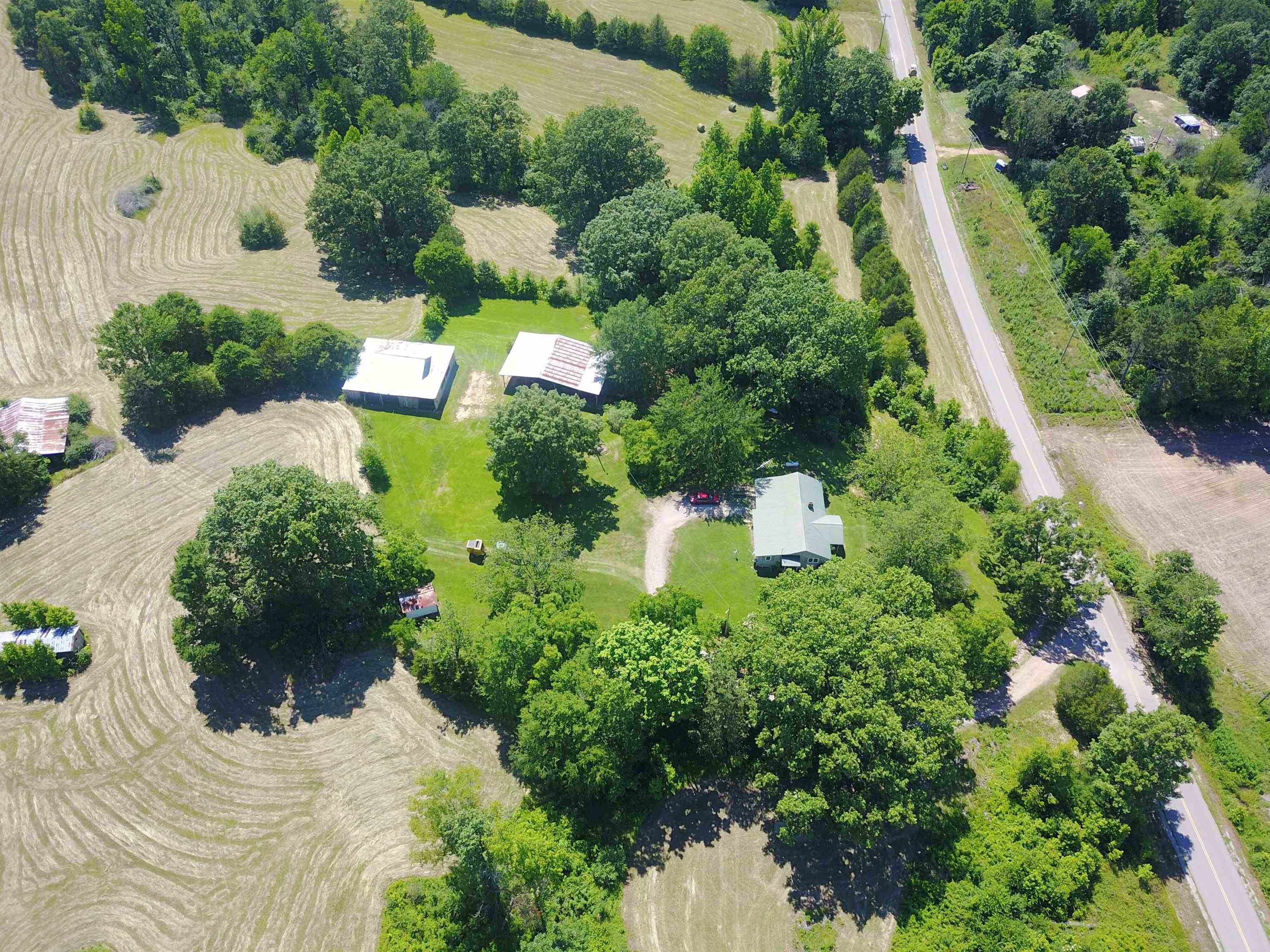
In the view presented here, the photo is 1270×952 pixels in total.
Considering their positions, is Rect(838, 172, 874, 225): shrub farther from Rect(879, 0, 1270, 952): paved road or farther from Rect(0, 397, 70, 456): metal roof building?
Rect(0, 397, 70, 456): metal roof building

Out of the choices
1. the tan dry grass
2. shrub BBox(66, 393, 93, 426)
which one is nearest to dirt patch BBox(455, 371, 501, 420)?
shrub BBox(66, 393, 93, 426)

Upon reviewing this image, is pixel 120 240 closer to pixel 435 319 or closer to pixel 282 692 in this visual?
pixel 435 319

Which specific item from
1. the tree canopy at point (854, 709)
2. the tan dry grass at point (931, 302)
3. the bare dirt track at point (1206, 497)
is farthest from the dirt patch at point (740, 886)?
the tan dry grass at point (931, 302)

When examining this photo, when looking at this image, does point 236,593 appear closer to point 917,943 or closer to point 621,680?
point 621,680

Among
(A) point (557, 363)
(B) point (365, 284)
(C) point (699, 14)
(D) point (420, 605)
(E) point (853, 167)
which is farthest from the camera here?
(C) point (699, 14)

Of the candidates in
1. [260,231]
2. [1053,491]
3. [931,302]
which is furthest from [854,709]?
[260,231]

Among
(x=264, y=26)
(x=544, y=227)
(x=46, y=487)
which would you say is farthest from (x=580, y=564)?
(x=264, y=26)
